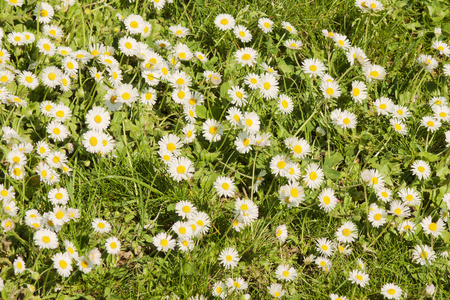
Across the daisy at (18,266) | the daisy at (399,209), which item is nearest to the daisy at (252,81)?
the daisy at (399,209)

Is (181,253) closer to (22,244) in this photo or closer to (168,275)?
(168,275)

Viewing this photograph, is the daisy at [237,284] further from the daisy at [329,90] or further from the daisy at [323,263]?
the daisy at [329,90]

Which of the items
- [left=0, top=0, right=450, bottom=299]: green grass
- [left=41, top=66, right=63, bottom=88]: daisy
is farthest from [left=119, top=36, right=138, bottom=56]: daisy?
[left=41, top=66, right=63, bottom=88]: daisy

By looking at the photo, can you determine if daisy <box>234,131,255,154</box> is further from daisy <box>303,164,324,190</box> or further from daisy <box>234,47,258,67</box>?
daisy <box>234,47,258,67</box>

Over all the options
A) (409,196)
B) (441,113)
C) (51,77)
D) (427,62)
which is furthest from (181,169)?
(427,62)

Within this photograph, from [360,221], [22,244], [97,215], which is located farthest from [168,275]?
[360,221]

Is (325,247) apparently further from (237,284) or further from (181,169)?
(181,169)
